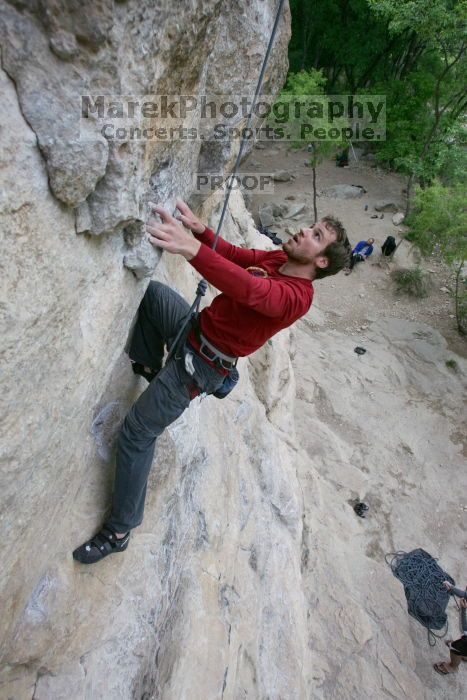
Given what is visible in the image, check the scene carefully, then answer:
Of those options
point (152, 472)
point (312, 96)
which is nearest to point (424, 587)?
point (152, 472)

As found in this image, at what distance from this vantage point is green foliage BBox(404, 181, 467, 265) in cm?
1355

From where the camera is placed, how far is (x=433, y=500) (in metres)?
10.1

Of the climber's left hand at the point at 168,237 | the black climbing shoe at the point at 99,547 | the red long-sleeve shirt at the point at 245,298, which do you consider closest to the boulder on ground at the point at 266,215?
the red long-sleeve shirt at the point at 245,298

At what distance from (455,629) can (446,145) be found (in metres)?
17.5

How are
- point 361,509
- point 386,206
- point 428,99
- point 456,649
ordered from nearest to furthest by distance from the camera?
point 456,649, point 361,509, point 428,99, point 386,206

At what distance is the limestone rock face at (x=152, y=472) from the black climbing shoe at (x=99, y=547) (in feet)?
0.26

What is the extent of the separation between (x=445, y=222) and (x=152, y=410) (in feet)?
45.4

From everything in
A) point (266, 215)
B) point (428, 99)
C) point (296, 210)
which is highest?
point (428, 99)

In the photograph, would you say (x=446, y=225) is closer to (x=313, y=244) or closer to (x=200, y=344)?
(x=313, y=244)

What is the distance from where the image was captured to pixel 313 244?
126 inches

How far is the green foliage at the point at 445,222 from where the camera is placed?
13555 mm

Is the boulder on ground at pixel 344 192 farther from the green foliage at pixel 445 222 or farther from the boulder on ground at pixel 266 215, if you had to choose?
the green foliage at pixel 445 222

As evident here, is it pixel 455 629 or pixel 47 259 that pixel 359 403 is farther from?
pixel 47 259

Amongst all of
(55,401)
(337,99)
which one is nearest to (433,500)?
(55,401)
